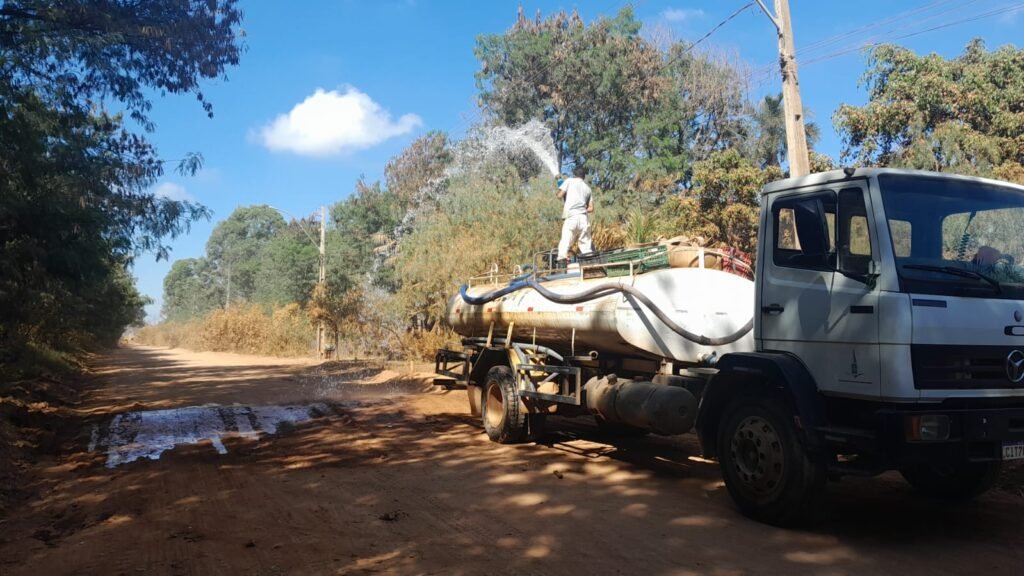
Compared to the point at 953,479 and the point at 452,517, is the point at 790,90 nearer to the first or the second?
the point at 953,479

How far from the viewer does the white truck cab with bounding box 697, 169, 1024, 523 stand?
16.4 feet

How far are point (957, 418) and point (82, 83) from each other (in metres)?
13.4

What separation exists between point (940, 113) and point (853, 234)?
1738 centimetres

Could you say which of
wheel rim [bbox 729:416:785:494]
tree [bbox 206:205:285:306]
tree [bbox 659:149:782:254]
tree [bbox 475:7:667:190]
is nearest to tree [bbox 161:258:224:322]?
tree [bbox 206:205:285:306]

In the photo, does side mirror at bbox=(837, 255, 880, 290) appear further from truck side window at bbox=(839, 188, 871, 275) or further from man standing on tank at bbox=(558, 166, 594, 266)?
man standing on tank at bbox=(558, 166, 594, 266)

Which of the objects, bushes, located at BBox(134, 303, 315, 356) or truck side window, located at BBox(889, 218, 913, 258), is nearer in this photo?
truck side window, located at BBox(889, 218, 913, 258)

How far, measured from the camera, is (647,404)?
7074mm

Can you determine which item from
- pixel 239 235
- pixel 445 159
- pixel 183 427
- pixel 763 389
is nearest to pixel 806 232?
pixel 763 389

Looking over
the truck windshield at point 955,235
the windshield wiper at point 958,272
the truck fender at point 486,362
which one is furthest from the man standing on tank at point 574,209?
the windshield wiper at point 958,272

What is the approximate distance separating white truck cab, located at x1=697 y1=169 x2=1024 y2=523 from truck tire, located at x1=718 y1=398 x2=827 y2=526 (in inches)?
0.5

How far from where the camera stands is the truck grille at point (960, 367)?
196 inches

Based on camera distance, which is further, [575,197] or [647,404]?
[575,197]

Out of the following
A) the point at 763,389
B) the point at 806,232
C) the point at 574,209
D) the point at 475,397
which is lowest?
the point at 475,397

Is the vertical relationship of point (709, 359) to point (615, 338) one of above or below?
→ below
